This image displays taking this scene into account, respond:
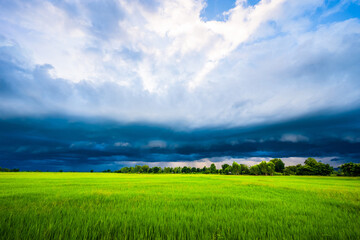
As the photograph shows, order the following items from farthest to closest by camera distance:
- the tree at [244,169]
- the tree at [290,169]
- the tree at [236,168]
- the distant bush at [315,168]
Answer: the tree at [290,169], the tree at [236,168], the tree at [244,169], the distant bush at [315,168]

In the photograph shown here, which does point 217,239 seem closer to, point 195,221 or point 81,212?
point 195,221

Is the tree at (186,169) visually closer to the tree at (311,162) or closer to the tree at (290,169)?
the tree at (290,169)

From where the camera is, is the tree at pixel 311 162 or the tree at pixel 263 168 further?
the tree at pixel 263 168

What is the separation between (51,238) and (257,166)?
113 meters

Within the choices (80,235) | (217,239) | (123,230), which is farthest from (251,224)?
(80,235)

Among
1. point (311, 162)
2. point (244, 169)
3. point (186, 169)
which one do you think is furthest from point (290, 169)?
point (186, 169)

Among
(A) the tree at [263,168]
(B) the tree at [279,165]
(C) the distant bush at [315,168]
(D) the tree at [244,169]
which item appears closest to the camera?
(C) the distant bush at [315,168]

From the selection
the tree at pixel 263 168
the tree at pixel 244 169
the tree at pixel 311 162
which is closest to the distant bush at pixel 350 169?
the tree at pixel 311 162

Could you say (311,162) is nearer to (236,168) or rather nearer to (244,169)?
(244,169)

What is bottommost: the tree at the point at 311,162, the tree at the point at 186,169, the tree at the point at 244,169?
the tree at the point at 186,169

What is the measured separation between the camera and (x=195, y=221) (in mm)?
4926

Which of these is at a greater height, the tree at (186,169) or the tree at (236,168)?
the tree at (236,168)

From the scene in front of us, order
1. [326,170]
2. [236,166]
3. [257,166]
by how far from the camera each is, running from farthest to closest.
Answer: [236,166] < [257,166] < [326,170]

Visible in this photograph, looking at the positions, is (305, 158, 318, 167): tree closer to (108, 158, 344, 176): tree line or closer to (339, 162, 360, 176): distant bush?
(108, 158, 344, 176): tree line
